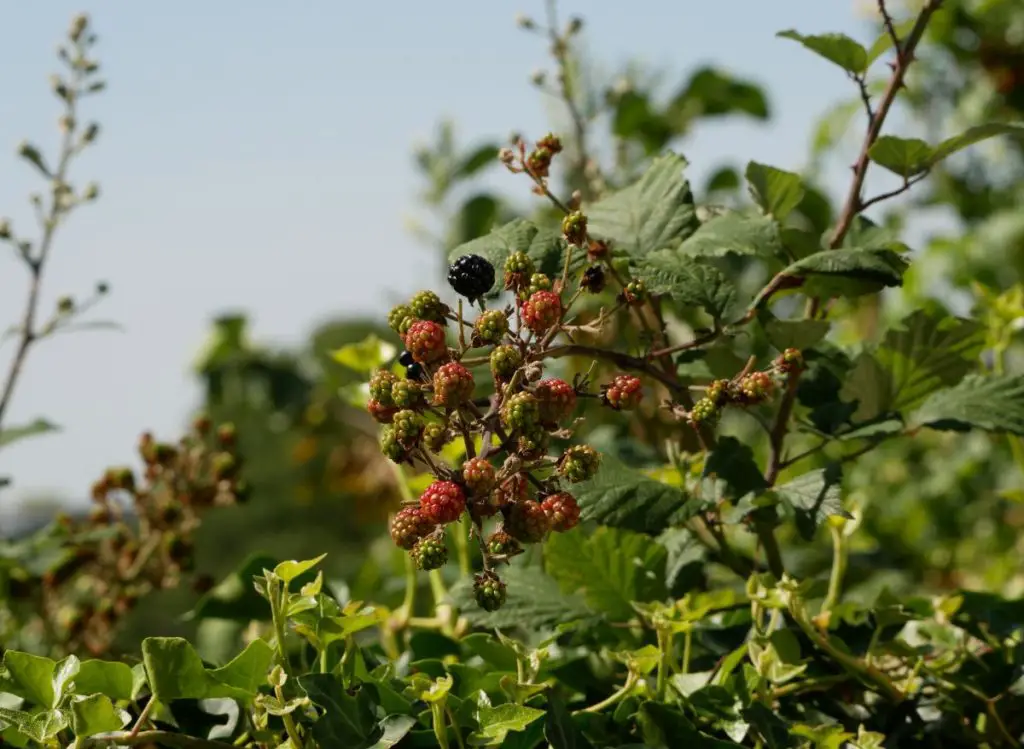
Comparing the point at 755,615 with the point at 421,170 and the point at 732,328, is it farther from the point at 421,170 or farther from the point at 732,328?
the point at 421,170

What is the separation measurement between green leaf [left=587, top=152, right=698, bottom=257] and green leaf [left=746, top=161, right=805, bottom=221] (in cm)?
5

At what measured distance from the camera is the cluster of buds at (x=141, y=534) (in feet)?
3.47

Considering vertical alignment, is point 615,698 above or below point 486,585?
below

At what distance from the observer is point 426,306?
571mm

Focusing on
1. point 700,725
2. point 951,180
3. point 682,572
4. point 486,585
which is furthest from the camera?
point 951,180

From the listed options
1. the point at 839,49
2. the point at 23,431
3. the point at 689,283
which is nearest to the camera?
the point at 689,283

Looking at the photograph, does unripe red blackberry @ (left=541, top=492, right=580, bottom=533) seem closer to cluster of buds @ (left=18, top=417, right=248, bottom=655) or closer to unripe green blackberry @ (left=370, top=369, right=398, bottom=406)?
unripe green blackberry @ (left=370, top=369, right=398, bottom=406)

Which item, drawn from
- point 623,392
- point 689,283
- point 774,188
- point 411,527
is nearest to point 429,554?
point 411,527

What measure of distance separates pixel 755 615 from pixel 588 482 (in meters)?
0.13

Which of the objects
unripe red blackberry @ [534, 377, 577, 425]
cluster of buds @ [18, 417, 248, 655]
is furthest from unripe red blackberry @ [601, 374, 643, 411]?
cluster of buds @ [18, 417, 248, 655]

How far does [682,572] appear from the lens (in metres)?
0.77

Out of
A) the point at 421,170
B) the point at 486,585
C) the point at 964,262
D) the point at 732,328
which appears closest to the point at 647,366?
the point at 732,328

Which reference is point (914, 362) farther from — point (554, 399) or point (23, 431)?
point (23, 431)

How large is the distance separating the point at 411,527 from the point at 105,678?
0.61ft
